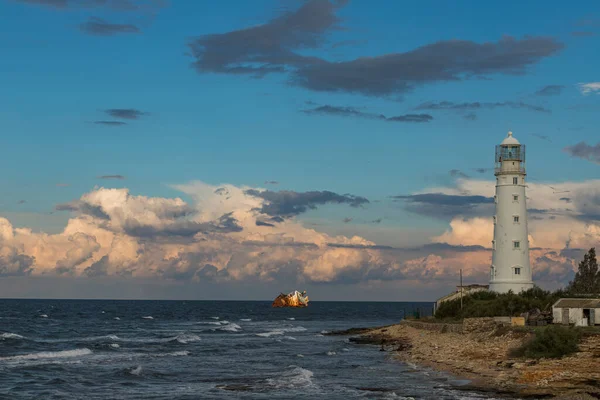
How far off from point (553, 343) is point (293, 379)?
50.5ft

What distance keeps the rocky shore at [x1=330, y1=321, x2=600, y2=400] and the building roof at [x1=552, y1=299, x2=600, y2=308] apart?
495 cm

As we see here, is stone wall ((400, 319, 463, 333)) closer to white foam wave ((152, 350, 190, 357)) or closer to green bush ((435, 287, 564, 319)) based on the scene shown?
green bush ((435, 287, 564, 319))

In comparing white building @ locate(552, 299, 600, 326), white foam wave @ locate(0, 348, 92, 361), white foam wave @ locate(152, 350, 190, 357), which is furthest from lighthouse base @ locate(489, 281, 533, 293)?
white foam wave @ locate(0, 348, 92, 361)

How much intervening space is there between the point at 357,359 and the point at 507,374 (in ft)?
60.4

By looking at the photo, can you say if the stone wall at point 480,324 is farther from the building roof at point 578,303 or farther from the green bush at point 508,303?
the building roof at point 578,303

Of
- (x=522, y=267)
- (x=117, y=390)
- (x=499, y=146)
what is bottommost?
(x=117, y=390)

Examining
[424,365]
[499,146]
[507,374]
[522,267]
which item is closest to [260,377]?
[424,365]

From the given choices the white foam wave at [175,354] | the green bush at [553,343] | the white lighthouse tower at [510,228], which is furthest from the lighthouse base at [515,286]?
the white foam wave at [175,354]

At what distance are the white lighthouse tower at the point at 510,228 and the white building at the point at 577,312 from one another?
294 inches

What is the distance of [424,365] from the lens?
5216cm

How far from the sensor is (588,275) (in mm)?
85188

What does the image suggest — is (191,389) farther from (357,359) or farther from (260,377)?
(357,359)

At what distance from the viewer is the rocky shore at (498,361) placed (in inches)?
1486

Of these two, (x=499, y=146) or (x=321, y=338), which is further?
(x=321, y=338)
